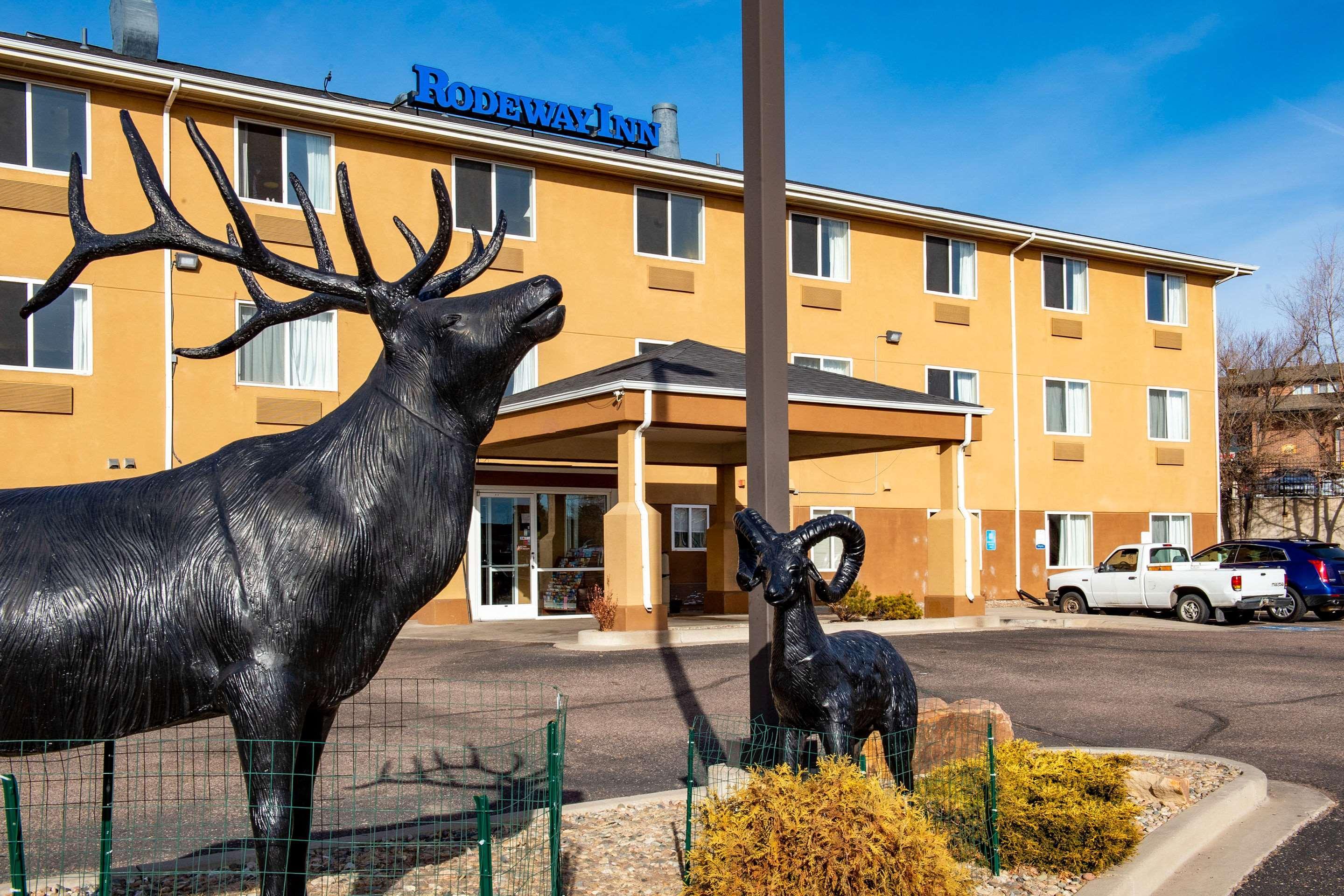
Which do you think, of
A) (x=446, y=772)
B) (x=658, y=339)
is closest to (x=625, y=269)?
(x=658, y=339)

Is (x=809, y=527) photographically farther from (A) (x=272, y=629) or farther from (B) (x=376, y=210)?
(B) (x=376, y=210)

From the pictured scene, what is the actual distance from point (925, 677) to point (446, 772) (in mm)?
7130

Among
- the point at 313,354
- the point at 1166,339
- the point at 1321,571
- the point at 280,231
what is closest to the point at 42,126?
the point at 280,231

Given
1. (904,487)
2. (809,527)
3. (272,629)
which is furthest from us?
(904,487)

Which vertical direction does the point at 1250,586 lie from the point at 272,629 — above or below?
below

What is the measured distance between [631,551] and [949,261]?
45.7ft

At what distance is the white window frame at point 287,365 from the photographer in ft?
60.1

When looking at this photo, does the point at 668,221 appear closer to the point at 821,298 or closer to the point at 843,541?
the point at 821,298

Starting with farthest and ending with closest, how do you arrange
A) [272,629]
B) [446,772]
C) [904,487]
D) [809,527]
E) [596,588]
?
[904,487] < [596,588] < [446,772] < [809,527] < [272,629]

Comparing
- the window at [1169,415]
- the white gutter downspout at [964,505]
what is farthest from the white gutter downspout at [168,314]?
the window at [1169,415]

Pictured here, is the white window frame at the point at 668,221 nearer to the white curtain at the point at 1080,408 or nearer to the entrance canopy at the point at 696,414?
the entrance canopy at the point at 696,414

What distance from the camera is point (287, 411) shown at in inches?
734

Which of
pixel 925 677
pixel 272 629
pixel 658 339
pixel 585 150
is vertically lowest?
pixel 925 677

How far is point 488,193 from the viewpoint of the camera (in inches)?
823
